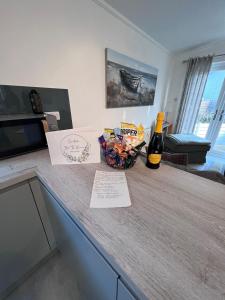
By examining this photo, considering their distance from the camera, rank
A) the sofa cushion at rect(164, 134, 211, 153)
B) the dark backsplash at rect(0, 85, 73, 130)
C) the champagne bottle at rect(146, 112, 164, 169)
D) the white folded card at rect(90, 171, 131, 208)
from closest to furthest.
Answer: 1. the white folded card at rect(90, 171, 131, 208)
2. the champagne bottle at rect(146, 112, 164, 169)
3. the dark backsplash at rect(0, 85, 73, 130)
4. the sofa cushion at rect(164, 134, 211, 153)

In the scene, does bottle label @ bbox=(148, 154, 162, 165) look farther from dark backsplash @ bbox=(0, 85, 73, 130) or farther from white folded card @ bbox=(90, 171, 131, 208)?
dark backsplash @ bbox=(0, 85, 73, 130)

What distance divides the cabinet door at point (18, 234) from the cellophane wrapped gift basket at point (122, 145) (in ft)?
1.65

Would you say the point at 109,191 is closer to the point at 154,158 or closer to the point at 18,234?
the point at 154,158

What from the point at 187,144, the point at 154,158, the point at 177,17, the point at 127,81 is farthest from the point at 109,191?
the point at 177,17

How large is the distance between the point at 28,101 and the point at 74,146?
626 millimetres

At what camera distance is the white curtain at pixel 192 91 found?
8.59 ft

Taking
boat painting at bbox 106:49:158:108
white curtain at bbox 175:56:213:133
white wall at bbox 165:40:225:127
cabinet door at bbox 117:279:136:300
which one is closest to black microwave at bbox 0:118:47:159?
cabinet door at bbox 117:279:136:300

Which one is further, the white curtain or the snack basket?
the white curtain

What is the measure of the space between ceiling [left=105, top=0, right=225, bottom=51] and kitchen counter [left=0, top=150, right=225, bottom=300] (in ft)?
6.05

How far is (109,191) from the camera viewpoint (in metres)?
0.55

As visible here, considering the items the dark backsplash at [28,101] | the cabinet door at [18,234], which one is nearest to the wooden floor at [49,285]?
the cabinet door at [18,234]

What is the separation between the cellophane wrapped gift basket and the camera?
0.69 meters

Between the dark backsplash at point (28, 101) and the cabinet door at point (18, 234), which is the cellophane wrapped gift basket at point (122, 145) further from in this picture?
the dark backsplash at point (28, 101)

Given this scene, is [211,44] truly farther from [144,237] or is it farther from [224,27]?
[144,237]
